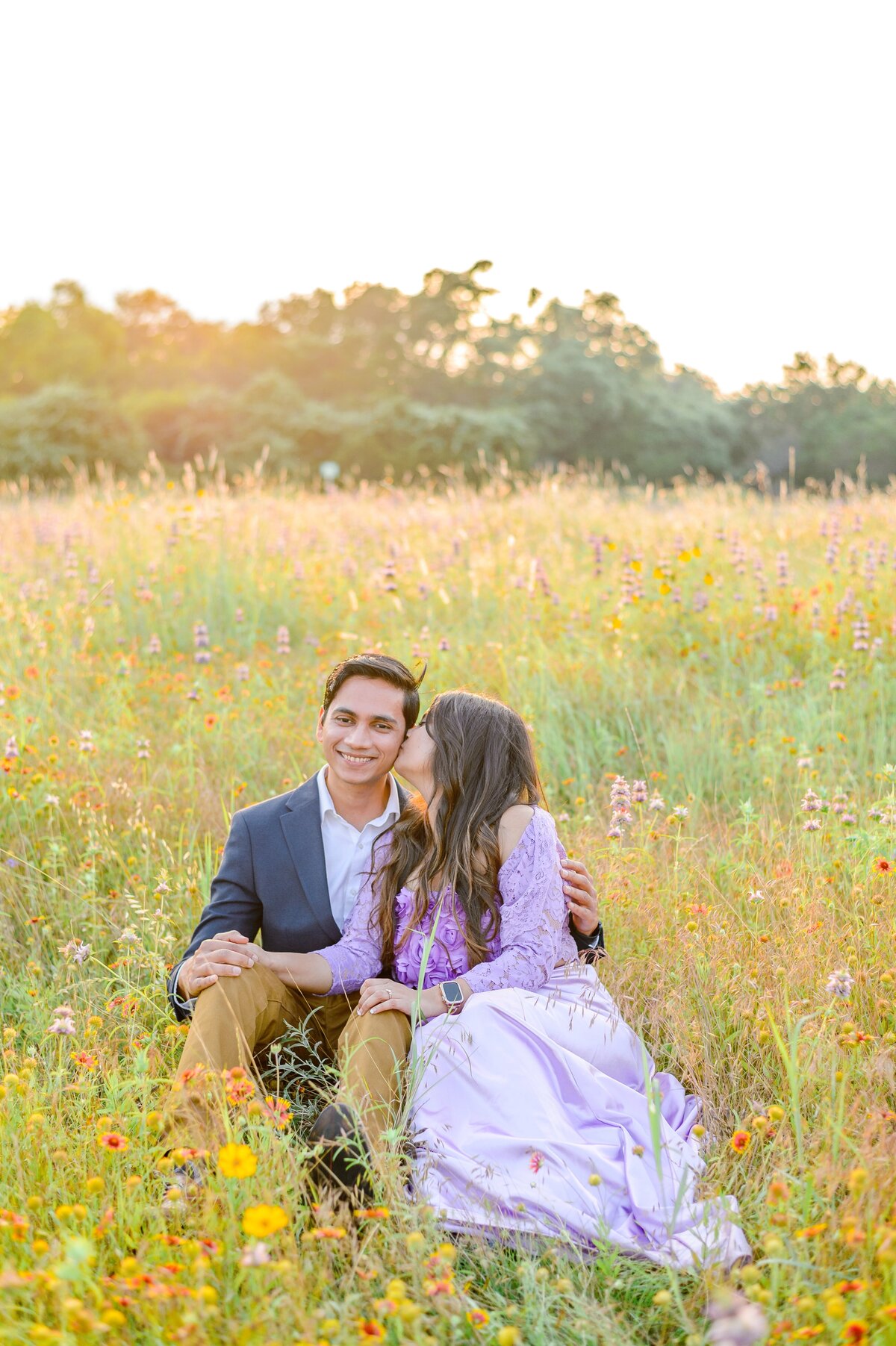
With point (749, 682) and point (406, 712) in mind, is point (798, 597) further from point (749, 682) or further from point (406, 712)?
point (406, 712)

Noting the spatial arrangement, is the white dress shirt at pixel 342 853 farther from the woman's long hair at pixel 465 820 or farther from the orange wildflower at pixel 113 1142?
the orange wildflower at pixel 113 1142

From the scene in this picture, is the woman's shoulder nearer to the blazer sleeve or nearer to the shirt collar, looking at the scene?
the shirt collar

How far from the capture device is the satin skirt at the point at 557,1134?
219 cm

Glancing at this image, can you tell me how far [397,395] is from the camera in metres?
23.6

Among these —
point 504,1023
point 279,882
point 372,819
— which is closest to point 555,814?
point 372,819

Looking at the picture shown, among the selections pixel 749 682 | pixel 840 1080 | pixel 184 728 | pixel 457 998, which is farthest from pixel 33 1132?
pixel 749 682

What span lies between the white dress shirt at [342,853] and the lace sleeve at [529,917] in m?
0.48

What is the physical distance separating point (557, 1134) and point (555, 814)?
199 cm

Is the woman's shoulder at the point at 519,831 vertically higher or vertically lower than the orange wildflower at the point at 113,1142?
higher

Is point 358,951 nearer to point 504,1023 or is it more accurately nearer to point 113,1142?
point 504,1023

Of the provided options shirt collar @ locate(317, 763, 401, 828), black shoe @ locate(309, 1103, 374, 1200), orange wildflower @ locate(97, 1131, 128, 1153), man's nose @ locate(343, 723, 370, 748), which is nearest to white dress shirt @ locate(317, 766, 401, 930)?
shirt collar @ locate(317, 763, 401, 828)

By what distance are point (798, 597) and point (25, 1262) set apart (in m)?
5.21

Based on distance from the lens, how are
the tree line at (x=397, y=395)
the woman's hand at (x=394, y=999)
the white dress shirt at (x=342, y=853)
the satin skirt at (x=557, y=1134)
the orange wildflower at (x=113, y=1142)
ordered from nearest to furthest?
the orange wildflower at (x=113, y=1142) → the satin skirt at (x=557, y=1134) → the woman's hand at (x=394, y=999) → the white dress shirt at (x=342, y=853) → the tree line at (x=397, y=395)

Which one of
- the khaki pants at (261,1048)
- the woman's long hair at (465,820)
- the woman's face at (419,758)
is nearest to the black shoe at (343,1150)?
the khaki pants at (261,1048)
